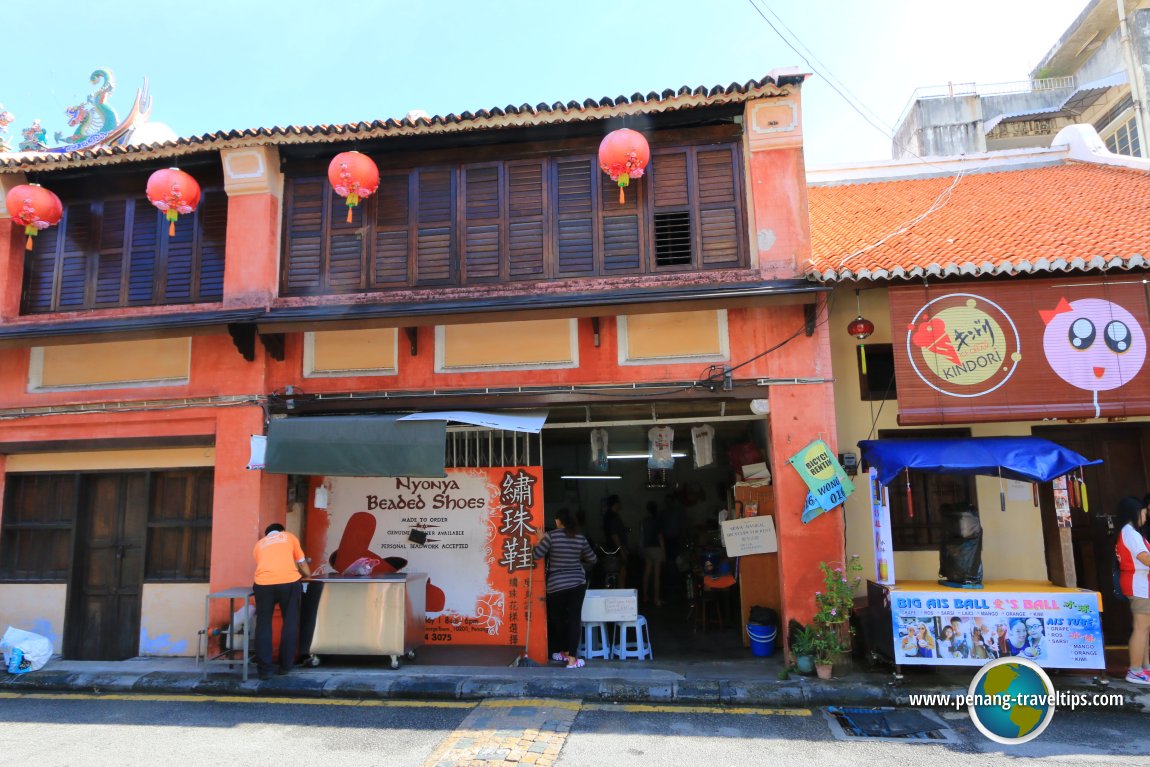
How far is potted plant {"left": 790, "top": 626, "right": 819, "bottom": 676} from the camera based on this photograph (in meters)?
7.65

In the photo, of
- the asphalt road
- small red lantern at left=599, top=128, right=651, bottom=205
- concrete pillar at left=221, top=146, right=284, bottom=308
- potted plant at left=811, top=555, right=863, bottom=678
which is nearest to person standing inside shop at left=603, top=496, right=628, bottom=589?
potted plant at left=811, top=555, right=863, bottom=678

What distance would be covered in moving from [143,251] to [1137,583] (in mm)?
12983

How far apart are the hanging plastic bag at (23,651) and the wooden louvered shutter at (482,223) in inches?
274

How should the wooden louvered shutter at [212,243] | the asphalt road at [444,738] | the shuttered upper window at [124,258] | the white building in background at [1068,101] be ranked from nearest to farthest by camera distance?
the asphalt road at [444,738] → the wooden louvered shutter at [212,243] → the shuttered upper window at [124,258] → the white building in background at [1068,101]

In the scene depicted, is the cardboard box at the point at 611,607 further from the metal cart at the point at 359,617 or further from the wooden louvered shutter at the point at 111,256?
the wooden louvered shutter at the point at 111,256

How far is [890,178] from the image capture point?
1376 centimetres

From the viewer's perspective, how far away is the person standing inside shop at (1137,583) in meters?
7.36

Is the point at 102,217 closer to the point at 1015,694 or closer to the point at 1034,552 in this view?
the point at 1015,694

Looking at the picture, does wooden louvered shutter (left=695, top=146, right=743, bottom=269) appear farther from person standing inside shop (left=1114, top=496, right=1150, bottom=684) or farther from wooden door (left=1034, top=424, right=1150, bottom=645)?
person standing inside shop (left=1114, top=496, right=1150, bottom=684)

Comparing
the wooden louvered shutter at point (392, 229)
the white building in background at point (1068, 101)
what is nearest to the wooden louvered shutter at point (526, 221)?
the wooden louvered shutter at point (392, 229)

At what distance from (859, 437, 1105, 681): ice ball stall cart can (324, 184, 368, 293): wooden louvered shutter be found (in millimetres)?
6912

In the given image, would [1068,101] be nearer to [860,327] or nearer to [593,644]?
[860,327]

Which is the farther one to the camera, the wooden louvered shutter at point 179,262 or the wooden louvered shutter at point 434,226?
the wooden louvered shutter at point 179,262

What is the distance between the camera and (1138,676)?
23.8 feet
